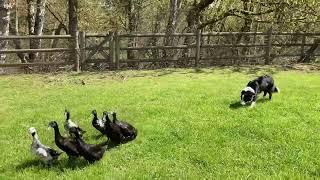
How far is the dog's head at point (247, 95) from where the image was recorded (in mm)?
11516

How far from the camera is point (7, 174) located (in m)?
7.91

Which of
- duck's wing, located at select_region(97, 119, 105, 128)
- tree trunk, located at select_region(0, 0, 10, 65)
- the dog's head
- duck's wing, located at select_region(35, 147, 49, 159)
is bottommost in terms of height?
duck's wing, located at select_region(35, 147, 49, 159)

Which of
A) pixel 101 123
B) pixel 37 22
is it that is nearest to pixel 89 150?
pixel 101 123

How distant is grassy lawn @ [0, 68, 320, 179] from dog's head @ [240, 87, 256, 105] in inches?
9.9

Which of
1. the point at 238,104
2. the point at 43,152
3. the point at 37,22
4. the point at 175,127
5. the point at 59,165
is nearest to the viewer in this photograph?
the point at 43,152

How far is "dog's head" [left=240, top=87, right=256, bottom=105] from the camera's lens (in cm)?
1152

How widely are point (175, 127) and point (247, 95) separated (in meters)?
2.41

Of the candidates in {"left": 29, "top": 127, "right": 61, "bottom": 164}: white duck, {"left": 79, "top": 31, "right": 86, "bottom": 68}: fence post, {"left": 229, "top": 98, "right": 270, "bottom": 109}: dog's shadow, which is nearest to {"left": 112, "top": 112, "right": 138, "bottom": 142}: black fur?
{"left": 29, "top": 127, "right": 61, "bottom": 164}: white duck

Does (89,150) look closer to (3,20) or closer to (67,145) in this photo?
(67,145)

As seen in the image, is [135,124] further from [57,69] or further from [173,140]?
[57,69]

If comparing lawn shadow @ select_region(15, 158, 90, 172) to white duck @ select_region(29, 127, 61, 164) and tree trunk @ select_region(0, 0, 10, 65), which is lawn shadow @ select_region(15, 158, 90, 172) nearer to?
white duck @ select_region(29, 127, 61, 164)

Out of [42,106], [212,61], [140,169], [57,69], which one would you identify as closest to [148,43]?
[212,61]

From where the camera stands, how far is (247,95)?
11.6m

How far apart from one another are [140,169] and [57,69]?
41.7ft
